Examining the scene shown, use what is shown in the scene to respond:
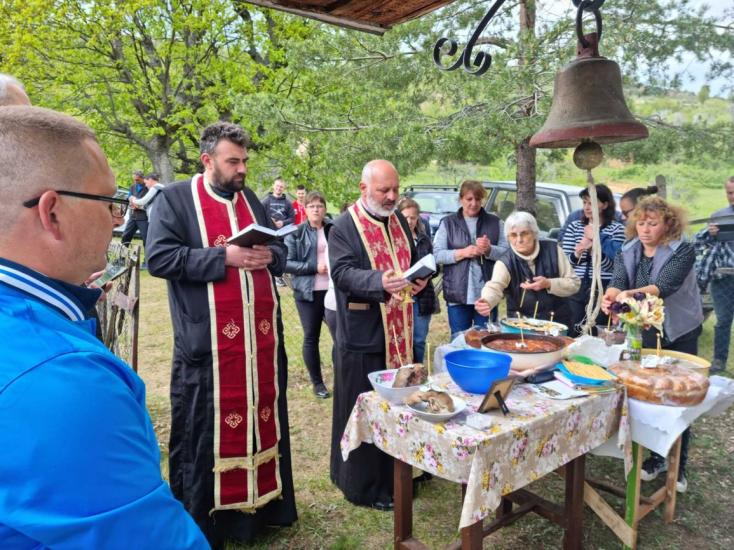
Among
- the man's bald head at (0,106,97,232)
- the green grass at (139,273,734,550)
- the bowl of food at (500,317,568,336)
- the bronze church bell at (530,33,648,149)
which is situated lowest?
the green grass at (139,273,734,550)

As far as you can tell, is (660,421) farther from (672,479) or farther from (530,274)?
(530,274)

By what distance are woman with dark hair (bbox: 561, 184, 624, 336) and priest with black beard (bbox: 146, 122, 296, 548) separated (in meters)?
3.08

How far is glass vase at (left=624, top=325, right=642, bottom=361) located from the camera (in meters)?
2.93

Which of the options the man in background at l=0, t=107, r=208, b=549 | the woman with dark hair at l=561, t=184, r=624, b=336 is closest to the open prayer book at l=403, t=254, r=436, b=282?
the man in background at l=0, t=107, r=208, b=549

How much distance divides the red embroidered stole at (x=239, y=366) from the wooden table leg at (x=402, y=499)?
0.79 meters

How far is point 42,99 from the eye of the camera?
13562mm

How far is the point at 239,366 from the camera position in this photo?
9.09 feet

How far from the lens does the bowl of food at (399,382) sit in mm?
2299

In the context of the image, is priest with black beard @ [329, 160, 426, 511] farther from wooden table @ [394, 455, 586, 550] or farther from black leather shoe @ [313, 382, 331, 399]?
black leather shoe @ [313, 382, 331, 399]

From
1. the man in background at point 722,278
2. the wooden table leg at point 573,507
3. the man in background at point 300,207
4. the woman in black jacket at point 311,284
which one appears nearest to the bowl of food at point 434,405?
the wooden table leg at point 573,507

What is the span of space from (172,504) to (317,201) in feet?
15.1

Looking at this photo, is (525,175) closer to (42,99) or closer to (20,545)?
(20,545)

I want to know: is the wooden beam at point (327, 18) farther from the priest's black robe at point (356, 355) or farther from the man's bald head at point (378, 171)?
the priest's black robe at point (356, 355)

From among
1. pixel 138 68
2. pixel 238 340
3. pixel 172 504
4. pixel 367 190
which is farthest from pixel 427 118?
pixel 138 68
